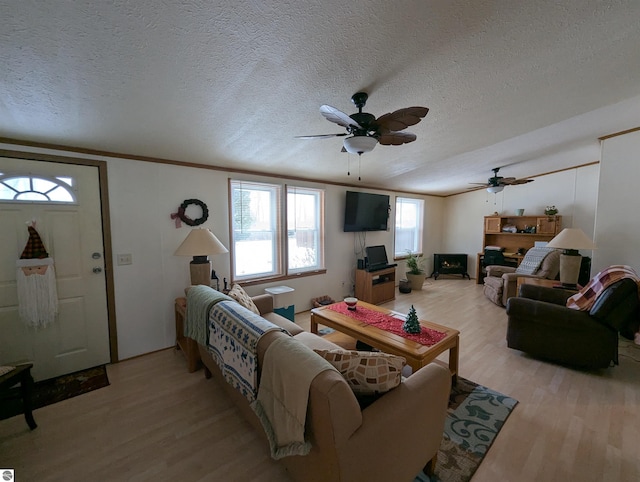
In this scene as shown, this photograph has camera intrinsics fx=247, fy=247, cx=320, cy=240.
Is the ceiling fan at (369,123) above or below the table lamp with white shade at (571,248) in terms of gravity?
above

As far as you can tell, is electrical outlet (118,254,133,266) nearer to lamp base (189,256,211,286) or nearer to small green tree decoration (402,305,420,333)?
lamp base (189,256,211,286)

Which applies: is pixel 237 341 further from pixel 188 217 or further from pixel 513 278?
pixel 513 278

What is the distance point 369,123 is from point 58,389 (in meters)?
3.39

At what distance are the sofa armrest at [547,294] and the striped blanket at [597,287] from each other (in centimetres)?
15

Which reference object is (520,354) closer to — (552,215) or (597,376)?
(597,376)

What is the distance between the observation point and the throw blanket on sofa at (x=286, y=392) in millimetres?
1034

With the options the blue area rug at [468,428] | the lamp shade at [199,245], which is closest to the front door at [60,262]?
the lamp shade at [199,245]

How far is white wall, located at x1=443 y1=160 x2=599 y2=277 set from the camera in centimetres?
493

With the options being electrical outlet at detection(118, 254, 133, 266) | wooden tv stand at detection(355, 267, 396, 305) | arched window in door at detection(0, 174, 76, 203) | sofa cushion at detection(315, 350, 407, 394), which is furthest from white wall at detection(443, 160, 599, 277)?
arched window in door at detection(0, 174, 76, 203)

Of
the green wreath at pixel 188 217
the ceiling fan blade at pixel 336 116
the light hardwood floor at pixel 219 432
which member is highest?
the ceiling fan blade at pixel 336 116

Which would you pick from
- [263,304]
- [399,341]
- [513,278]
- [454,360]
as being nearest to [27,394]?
[263,304]

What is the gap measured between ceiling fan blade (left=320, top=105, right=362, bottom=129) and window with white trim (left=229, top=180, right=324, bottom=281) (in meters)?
2.01

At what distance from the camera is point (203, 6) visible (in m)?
1.10

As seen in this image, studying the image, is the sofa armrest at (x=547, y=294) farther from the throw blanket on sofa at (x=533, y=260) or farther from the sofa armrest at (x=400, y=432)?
the sofa armrest at (x=400, y=432)
